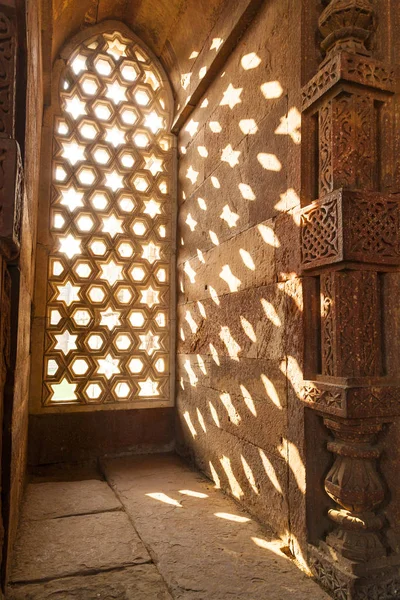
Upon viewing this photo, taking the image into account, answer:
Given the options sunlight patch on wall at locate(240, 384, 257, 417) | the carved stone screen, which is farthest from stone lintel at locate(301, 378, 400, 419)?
the carved stone screen

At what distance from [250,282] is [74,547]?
1746mm

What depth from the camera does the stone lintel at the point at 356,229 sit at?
188 cm

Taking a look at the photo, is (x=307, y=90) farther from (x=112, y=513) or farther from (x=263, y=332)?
(x=112, y=513)

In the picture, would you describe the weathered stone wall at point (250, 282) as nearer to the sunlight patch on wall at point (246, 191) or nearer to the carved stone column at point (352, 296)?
the sunlight patch on wall at point (246, 191)

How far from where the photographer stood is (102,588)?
1864 mm

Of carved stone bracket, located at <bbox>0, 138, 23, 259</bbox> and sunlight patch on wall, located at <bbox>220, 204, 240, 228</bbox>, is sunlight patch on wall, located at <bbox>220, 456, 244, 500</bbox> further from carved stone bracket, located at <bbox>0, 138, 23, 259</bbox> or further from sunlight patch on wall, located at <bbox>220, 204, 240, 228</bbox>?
carved stone bracket, located at <bbox>0, 138, 23, 259</bbox>

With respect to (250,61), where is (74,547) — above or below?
below

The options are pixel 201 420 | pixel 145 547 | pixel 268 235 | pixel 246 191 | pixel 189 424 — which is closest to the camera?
pixel 145 547

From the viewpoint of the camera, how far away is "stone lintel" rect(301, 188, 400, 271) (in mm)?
1884

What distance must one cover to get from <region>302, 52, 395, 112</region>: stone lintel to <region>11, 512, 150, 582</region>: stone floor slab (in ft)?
7.86

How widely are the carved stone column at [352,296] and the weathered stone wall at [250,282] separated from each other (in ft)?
0.58

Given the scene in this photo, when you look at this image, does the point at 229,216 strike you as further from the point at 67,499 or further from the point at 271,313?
the point at 67,499

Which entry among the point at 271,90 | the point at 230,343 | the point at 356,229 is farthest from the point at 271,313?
the point at 271,90

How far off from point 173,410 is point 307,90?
289 centimetres
